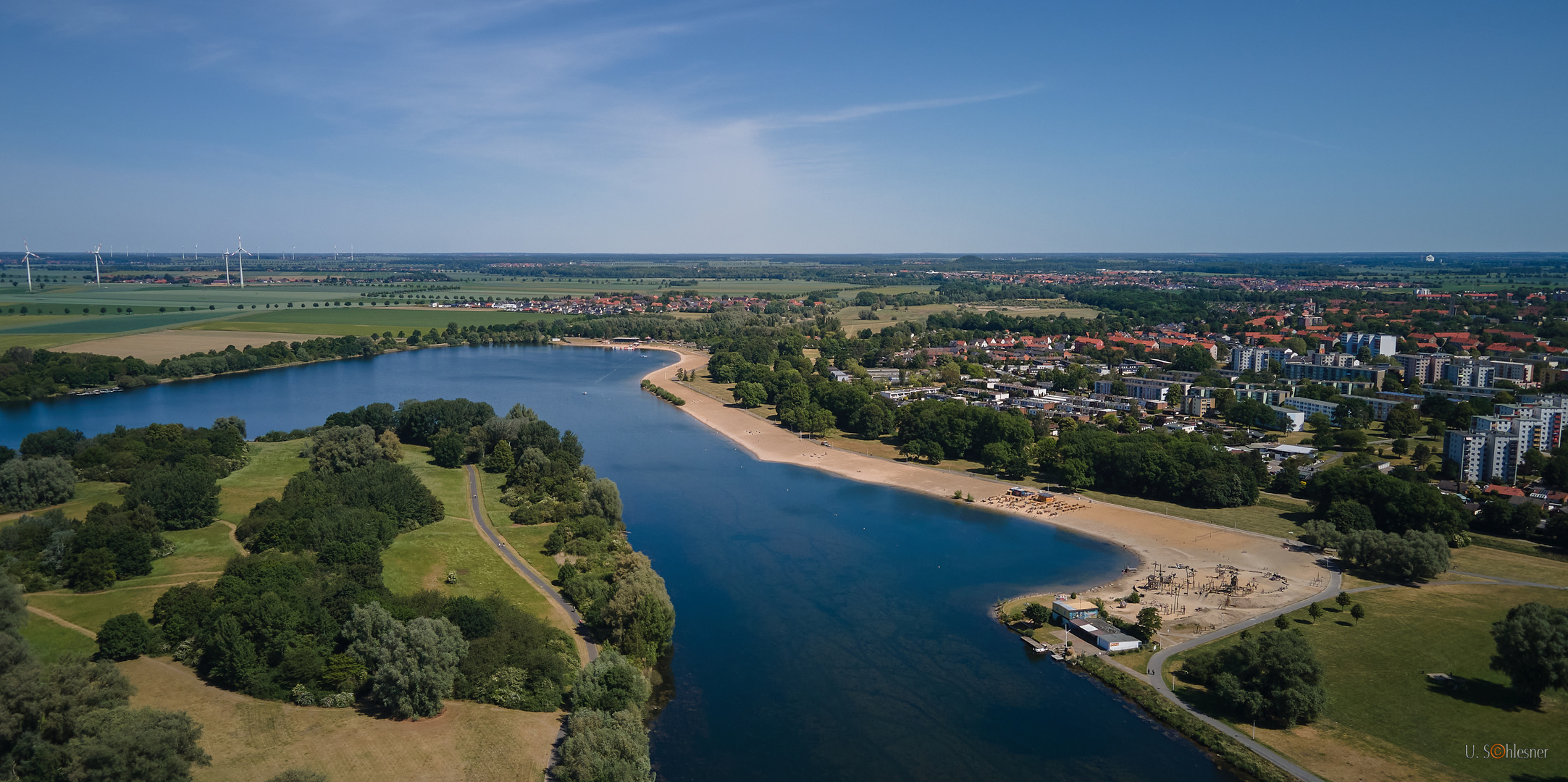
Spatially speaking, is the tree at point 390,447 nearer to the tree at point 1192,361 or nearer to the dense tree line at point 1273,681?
the dense tree line at point 1273,681

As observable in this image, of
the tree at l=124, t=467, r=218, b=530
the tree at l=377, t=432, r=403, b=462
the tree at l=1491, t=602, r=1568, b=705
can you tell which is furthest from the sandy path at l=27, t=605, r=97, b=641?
the tree at l=1491, t=602, r=1568, b=705

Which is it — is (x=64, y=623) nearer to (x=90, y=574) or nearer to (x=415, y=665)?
(x=90, y=574)

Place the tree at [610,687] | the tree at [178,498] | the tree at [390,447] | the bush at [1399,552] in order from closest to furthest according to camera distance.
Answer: the tree at [610,687]
the bush at [1399,552]
the tree at [178,498]
the tree at [390,447]

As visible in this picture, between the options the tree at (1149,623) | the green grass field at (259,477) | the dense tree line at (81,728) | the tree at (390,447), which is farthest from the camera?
the tree at (390,447)

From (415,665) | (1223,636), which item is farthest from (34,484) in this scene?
(1223,636)

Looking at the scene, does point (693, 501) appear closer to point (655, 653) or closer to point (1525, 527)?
point (655, 653)

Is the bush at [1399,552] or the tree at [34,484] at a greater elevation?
the tree at [34,484]

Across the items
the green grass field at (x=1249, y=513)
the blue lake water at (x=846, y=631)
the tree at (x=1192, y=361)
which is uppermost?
the tree at (x=1192, y=361)

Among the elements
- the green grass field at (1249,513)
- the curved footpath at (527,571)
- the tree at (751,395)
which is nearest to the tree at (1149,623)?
the green grass field at (1249,513)
